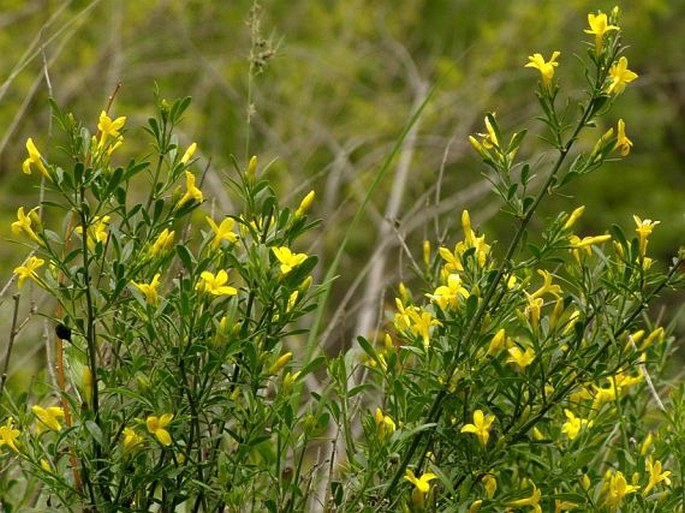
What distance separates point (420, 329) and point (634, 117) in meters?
6.52

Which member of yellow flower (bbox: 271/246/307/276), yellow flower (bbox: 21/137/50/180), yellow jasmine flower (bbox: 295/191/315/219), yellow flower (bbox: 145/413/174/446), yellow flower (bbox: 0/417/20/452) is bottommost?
yellow flower (bbox: 0/417/20/452)

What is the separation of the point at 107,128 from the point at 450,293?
0.57 metres

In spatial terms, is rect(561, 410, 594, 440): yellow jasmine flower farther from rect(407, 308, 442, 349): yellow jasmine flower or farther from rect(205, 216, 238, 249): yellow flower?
rect(205, 216, 238, 249): yellow flower

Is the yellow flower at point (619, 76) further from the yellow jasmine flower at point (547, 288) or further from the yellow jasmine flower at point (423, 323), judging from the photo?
the yellow jasmine flower at point (423, 323)

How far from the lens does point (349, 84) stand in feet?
23.0

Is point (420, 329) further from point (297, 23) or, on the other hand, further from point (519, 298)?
point (297, 23)

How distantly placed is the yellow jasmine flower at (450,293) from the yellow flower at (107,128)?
526 mm


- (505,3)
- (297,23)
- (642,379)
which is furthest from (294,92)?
(642,379)

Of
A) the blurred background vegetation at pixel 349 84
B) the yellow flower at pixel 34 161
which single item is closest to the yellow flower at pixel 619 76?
the yellow flower at pixel 34 161

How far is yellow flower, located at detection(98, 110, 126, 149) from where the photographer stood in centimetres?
174

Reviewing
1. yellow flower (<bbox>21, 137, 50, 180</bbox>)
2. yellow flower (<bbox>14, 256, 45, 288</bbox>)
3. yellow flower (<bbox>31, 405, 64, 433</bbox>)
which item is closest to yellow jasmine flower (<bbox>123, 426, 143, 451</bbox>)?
yellow flower (<bbox>31, 405, 64, 433</bbox>)

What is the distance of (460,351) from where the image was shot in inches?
68.4

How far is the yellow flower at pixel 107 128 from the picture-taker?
5.71ft

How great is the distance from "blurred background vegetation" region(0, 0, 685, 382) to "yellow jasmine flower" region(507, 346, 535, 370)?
3533 mm
